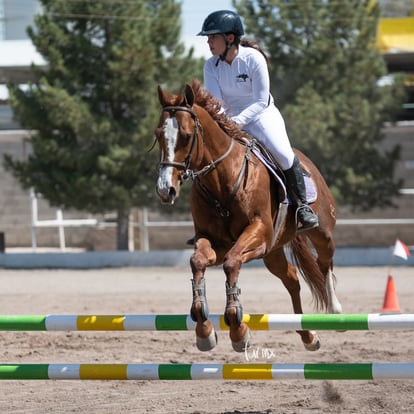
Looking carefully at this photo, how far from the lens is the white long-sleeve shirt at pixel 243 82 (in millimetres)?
6156

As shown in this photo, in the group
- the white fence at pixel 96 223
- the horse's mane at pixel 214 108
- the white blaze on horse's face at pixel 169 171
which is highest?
the horse's mane at pixel 214 108

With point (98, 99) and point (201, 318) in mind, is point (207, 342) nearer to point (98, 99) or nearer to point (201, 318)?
point (201, 318)

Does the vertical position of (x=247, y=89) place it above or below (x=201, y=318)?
above

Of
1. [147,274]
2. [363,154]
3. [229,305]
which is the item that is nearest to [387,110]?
[363,154]

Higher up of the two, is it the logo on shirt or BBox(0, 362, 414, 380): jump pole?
the logo on shirt

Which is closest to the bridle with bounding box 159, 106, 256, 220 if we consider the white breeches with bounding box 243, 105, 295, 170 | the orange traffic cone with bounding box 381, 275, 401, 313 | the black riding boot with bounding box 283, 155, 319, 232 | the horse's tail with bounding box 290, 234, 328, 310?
the white breeches with bounding box 243, 105, 295, 170

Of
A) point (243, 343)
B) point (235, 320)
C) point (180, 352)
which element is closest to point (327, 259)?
point (180, 352)

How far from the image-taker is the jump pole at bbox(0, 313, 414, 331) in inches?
207

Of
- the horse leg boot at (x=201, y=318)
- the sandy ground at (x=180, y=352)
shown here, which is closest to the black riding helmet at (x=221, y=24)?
the horse leg boot at (x=201, y=318)

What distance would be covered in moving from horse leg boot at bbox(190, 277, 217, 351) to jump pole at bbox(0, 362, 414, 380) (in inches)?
6.4

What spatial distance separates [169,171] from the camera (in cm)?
511

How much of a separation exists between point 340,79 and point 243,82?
13.8m

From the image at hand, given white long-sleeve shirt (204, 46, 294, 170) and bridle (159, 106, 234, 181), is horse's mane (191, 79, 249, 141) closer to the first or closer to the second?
white long-sleeve shirt (204, 46, 294, 170)

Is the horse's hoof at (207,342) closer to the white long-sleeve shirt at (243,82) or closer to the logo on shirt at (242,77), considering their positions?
the white long-sleeve shirt at (243,82)
